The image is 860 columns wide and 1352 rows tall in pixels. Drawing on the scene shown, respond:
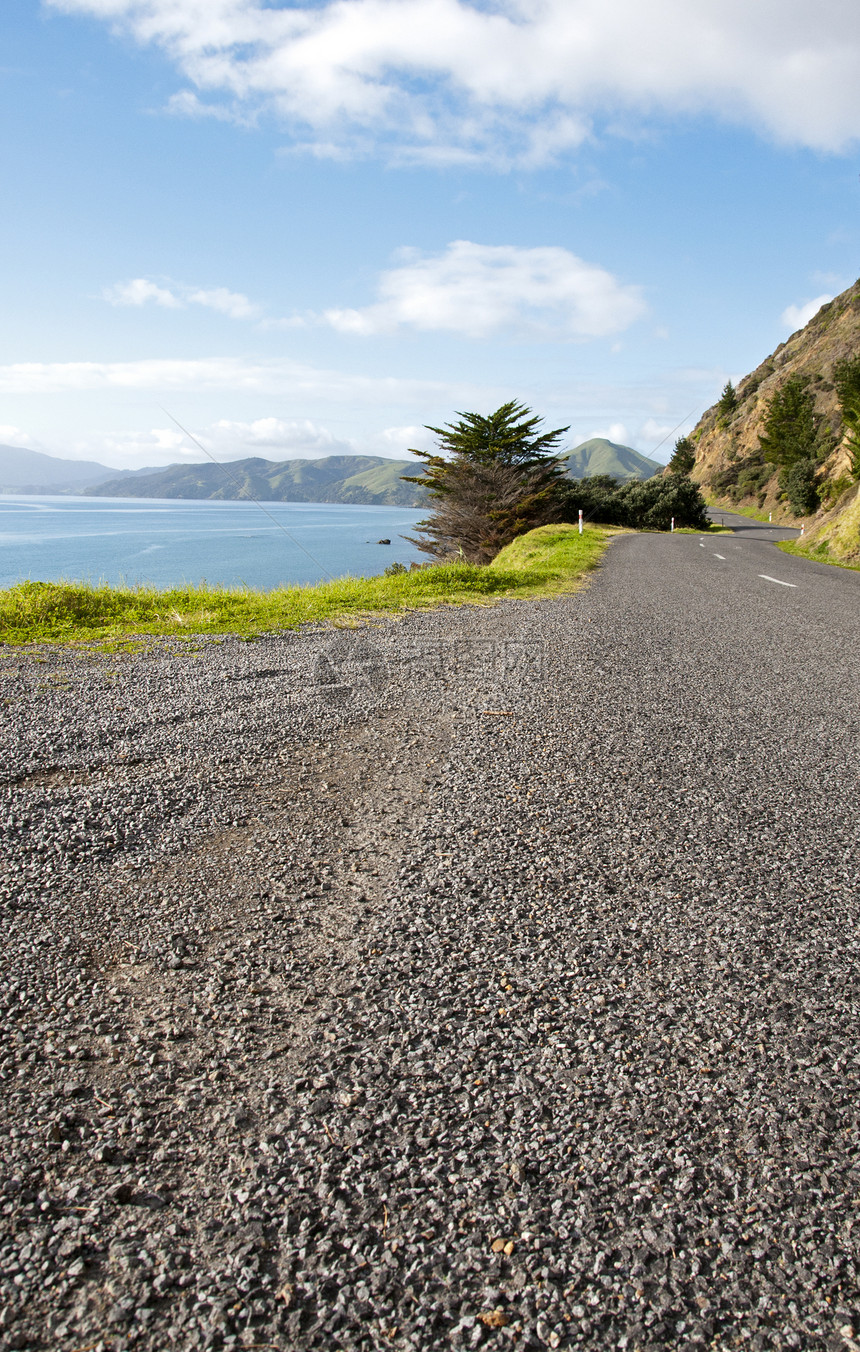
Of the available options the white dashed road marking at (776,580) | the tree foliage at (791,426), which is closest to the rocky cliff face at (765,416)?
the tree foliage at (791,426)

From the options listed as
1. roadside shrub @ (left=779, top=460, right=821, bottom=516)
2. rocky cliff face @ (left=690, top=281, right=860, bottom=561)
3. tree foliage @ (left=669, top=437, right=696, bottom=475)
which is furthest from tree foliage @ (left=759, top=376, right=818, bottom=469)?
tree foliage @ (left=669, top=437, right=696, bottom=475)

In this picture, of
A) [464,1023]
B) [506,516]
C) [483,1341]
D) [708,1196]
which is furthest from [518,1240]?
[506,516]

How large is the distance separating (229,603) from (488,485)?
24.0m

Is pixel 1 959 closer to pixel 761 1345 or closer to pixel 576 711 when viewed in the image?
pixel 761 1345

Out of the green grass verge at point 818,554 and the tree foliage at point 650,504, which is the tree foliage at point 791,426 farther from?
the green grass verge at point 818,554

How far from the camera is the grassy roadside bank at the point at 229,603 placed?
8336 millimetres

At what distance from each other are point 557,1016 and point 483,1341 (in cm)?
93

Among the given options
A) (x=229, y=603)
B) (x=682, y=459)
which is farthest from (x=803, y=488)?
(x=229, y=603)

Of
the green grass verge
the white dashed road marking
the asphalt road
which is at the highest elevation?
the asphalt road

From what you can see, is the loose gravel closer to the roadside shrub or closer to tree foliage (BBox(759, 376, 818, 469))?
the roadside shrub

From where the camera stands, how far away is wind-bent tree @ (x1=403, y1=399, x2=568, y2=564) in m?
31.2

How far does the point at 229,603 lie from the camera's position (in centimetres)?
1012

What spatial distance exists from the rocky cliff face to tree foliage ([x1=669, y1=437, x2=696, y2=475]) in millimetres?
896

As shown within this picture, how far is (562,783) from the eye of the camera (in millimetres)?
4027
